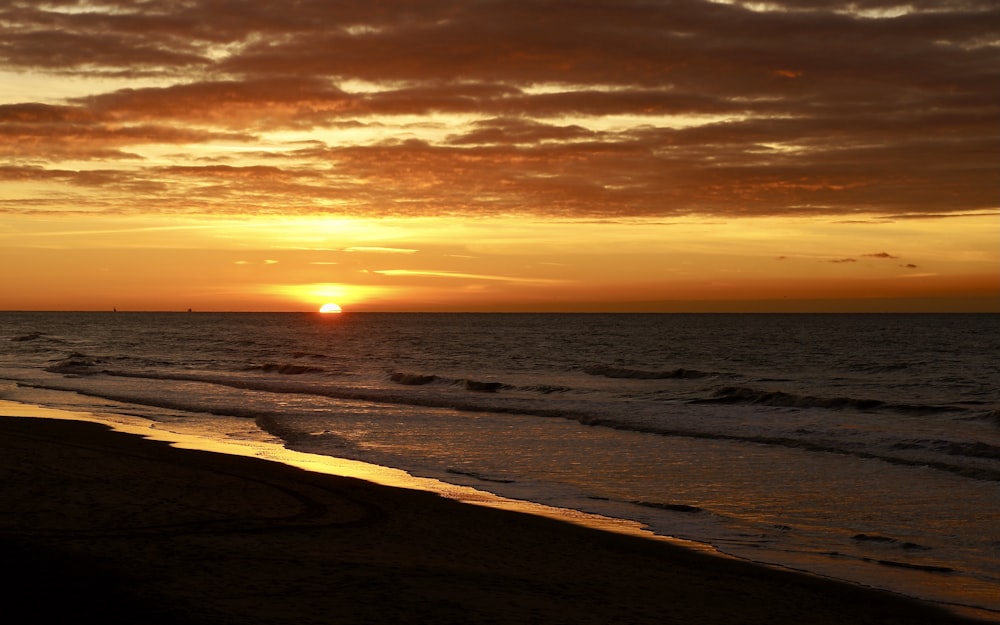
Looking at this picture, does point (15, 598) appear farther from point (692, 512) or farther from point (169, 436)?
point (169, 436)

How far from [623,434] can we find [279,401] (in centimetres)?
1610

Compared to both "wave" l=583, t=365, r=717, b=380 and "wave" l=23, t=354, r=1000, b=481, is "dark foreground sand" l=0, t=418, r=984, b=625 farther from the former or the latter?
"wave" l=583, t=365, r=717, b=380

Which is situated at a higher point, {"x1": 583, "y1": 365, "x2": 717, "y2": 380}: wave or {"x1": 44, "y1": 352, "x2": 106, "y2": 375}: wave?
{"x1": 583, "y1": 365, "x2": 717, "y2": 380}: wave

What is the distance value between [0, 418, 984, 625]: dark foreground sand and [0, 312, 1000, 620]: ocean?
141cm

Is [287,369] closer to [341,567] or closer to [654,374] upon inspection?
[654,374]

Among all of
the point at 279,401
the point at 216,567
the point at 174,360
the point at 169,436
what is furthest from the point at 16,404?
the point at 174,360

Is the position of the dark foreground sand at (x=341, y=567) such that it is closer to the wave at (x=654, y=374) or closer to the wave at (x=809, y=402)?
the wave at (x=809, y=402)

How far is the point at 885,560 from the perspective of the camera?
1182cm

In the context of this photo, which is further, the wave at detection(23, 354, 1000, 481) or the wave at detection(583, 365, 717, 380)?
the wave at detection(583, 365, 717, 380)

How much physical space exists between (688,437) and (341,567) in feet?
55.7

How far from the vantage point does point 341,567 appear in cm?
1020

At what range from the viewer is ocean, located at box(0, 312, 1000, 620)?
43.0 ft

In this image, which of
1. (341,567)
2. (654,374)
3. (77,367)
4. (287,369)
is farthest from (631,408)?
(77,367)

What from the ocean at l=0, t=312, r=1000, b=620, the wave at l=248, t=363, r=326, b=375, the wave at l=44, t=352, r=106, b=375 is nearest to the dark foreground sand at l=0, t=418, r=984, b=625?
the ocean at l=0, t=312, r=1000, b=620
